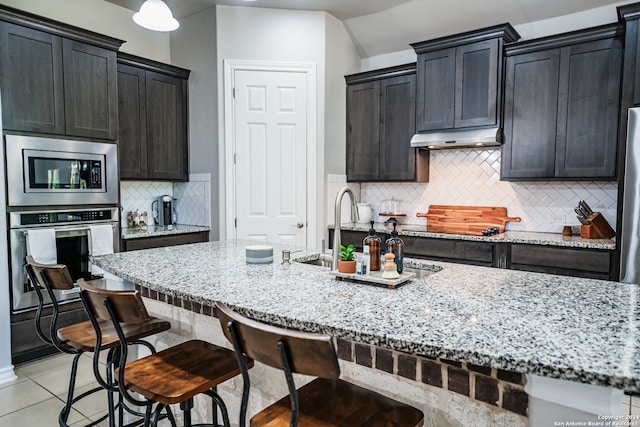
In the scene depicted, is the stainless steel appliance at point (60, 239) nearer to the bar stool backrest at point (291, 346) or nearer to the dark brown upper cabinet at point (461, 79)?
the bar stool backrest at point (291, 346)

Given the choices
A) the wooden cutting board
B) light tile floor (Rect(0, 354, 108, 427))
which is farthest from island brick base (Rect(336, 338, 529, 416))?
the wooden cutting board

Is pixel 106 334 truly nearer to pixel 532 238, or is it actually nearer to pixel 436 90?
pixel 532 238

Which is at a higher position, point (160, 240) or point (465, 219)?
point (465, 219)

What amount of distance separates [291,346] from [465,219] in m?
3.33

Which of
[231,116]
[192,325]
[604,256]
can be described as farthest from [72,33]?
[604,256]

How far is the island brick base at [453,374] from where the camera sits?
3.58ft

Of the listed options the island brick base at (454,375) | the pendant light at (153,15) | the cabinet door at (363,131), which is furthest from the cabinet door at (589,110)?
the pendant light at (153,15)

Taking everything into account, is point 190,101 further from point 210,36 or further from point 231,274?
point 231,274

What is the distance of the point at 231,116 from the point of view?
393 cm

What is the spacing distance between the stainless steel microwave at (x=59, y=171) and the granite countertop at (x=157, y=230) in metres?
0.35

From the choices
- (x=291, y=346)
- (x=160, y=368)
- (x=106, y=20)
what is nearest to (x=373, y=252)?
(x=291, y=346)

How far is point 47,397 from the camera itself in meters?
2.53

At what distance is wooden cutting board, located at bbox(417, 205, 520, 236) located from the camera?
369 cm

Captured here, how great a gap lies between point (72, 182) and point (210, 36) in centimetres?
192
